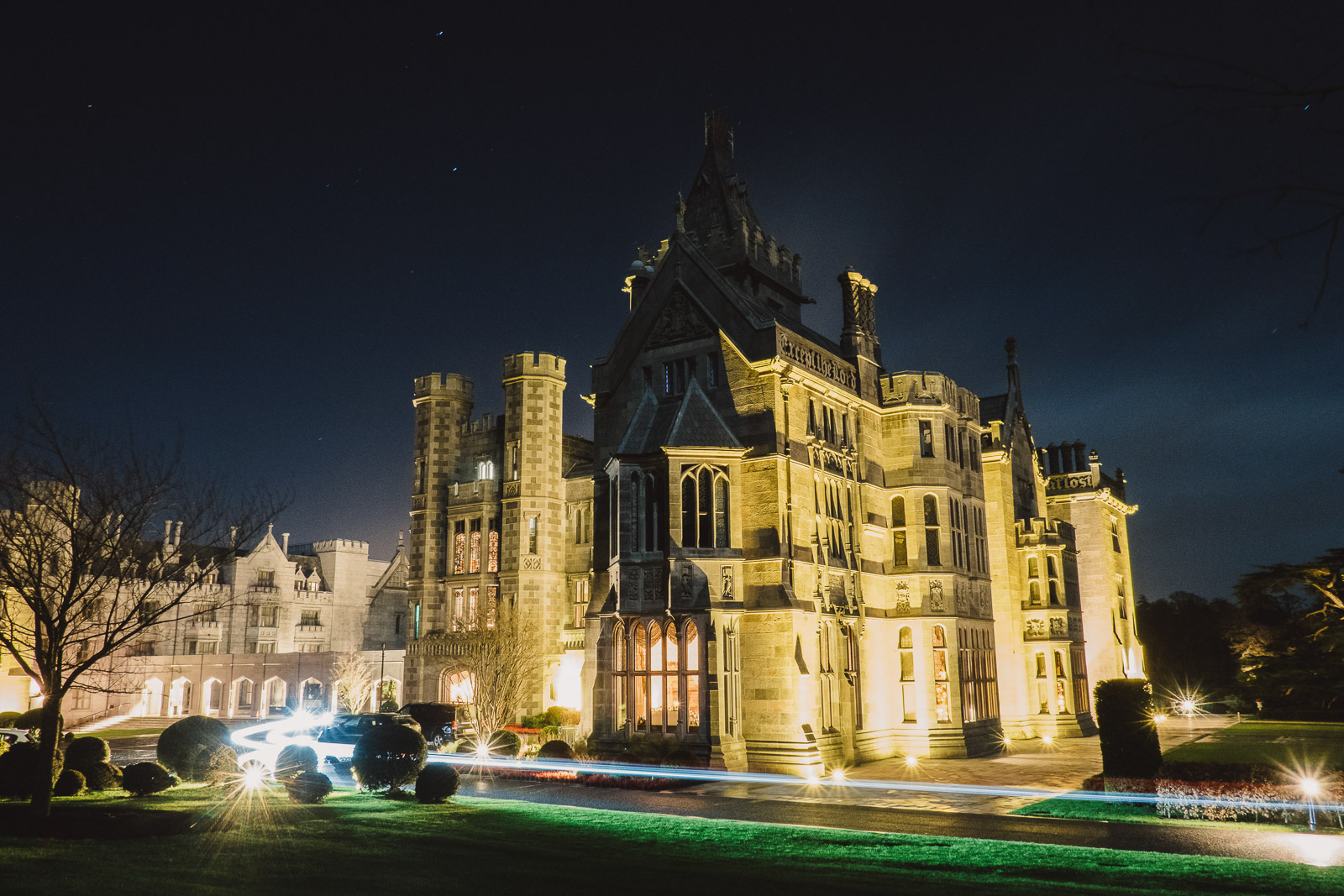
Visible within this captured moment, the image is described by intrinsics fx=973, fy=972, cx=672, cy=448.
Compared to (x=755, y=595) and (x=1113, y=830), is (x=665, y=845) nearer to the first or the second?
(x=1113, y=830)

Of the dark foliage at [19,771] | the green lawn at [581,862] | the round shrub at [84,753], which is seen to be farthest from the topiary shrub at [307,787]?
the round shrub at [84,753]

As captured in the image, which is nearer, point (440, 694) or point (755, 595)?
point (755, 595)

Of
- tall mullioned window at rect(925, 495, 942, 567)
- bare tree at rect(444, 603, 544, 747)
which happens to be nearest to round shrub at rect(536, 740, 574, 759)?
bare tree at rect(444, 603, 544, 747)

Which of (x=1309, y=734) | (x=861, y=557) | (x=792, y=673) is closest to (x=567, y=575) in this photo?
(x=861, y=557)

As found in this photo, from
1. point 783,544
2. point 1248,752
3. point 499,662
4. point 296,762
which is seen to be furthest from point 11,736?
point 1248,752

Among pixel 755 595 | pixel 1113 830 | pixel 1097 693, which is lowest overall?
pixel 1113 830

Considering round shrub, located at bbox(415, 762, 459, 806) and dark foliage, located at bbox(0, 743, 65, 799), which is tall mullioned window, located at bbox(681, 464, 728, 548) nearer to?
round shrub, located at bbox(415, 762, 459, 806)

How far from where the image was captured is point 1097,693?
79.5ft

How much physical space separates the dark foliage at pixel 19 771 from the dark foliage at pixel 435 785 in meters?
7.42

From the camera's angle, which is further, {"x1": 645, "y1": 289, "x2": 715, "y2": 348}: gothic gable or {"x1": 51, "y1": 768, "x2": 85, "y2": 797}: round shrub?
{"x1": 645, "y1": 289, "x2": 715, "y2": 348}: gothic gable

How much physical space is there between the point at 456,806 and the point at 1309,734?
118 feet

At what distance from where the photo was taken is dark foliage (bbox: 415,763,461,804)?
2056 cm

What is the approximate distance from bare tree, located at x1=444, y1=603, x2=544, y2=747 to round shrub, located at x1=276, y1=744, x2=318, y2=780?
11577 mm

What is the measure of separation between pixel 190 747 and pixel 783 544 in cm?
1672
